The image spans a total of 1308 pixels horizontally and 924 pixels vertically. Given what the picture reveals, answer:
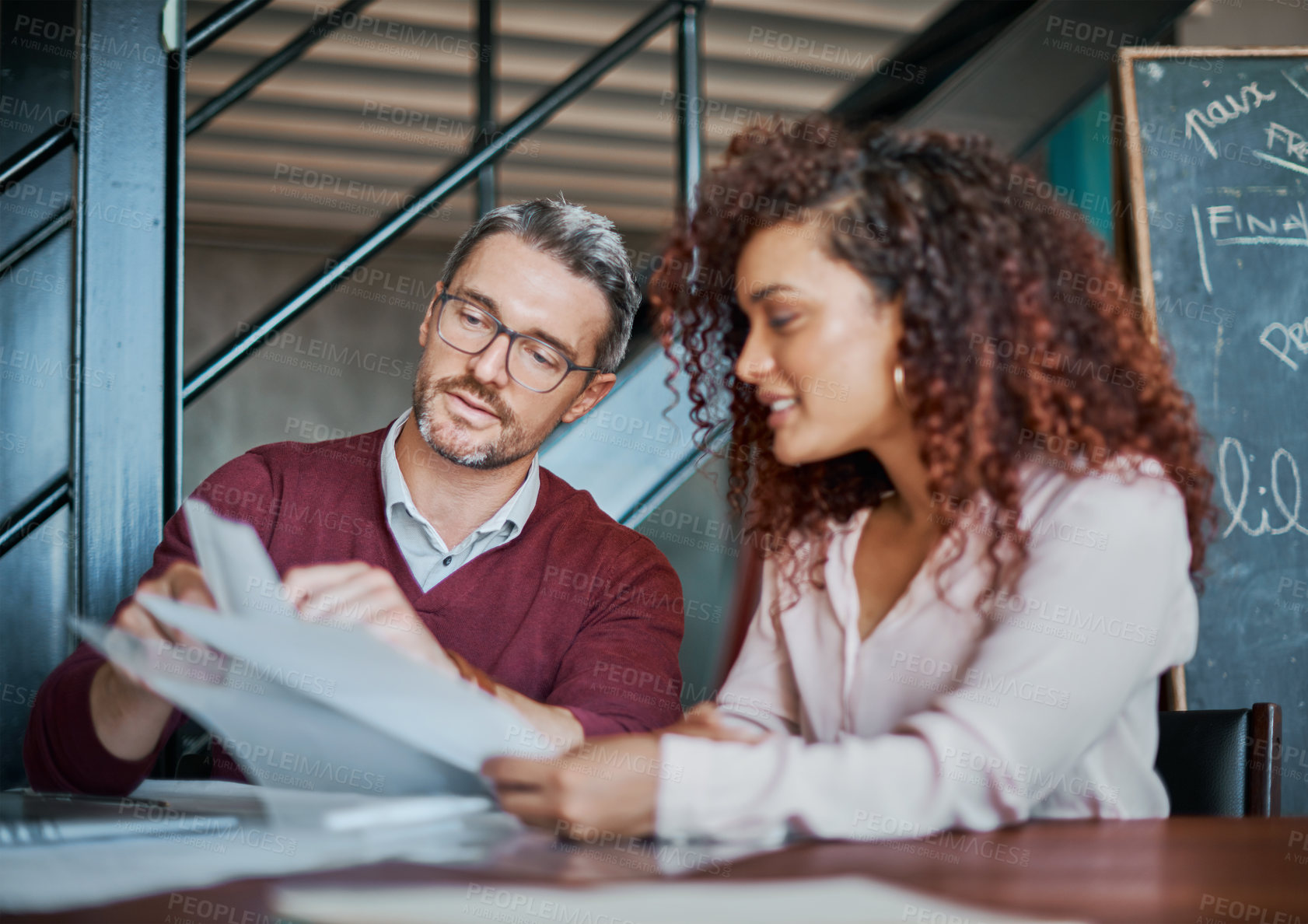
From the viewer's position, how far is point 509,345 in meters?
1.58

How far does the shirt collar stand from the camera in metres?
1.54

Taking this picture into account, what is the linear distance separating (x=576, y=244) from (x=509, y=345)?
0.18m

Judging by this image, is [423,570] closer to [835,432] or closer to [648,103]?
[835,432]

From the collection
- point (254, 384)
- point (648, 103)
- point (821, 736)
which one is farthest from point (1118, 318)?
point (254, 384)

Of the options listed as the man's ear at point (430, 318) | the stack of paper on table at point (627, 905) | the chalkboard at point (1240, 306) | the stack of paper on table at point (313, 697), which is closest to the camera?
the stack of paper on table at point (627, 905)

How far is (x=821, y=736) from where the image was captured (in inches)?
44.5

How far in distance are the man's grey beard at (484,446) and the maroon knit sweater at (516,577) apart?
98mm

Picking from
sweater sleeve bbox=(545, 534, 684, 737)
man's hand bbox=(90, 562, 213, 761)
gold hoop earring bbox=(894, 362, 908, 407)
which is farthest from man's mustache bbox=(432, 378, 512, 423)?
gold hoop earring bbox=(894, 362, 908, 407)

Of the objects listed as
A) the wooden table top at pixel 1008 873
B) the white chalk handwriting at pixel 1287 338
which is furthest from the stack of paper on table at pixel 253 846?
the white chalk handwriting at pixel 1287 338

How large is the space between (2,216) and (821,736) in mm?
1624

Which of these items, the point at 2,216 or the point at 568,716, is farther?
the point at 2,216

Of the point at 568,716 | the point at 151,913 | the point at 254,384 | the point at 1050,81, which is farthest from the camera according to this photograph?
the point at 254,384

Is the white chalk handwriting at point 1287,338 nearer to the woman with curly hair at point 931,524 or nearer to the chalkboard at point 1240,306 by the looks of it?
the chalkboard at point 1240,306

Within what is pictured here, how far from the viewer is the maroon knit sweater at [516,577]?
1407 mm
